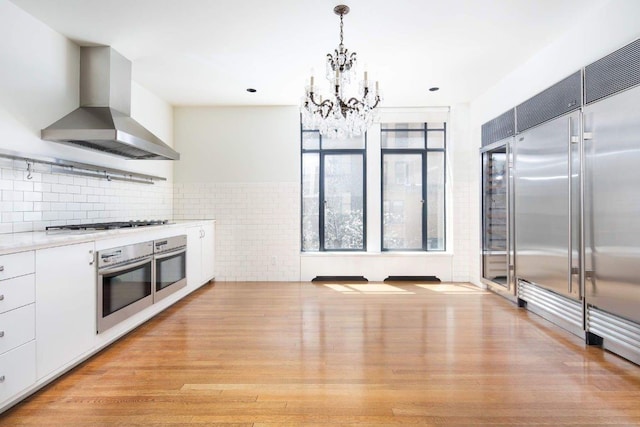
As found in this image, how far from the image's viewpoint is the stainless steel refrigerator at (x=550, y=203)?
2932 millimetres

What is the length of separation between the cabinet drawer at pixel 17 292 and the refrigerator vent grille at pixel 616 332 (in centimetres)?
390

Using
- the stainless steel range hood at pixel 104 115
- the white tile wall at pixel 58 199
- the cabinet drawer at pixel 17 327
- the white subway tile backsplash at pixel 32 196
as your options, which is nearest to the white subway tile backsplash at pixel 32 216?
the white tile wall at pixel 58 199

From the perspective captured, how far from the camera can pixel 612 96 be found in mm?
2537

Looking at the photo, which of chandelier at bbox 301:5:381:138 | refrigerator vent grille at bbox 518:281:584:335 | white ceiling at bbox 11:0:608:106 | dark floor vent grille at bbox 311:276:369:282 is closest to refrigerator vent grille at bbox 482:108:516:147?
white ceiling at bbox 11:0:608:106

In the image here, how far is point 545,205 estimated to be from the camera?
331cm

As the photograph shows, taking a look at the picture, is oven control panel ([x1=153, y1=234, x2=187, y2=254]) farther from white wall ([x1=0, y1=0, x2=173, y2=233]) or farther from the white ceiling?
the white ceiling

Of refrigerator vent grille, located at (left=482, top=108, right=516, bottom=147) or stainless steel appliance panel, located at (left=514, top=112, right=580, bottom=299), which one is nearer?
stainless steel appliance panel, located at (left=514, top=112, right=580, bottom=299)

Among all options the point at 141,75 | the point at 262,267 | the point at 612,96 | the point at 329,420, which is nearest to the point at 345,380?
the point at 329,420

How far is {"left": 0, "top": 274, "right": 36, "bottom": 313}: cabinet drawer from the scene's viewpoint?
1.84 m

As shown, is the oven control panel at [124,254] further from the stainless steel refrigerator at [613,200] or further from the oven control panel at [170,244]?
the stainless steel refrigerator at [613,200]

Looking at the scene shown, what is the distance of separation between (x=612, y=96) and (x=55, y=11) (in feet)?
14.5

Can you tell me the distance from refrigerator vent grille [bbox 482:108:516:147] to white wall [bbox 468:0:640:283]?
0.11 m

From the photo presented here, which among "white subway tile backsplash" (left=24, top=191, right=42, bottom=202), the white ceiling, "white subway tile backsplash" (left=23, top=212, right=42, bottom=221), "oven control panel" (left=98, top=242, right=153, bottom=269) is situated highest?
the white ceiling

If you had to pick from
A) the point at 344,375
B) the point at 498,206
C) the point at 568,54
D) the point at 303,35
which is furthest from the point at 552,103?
the point at 344,375
